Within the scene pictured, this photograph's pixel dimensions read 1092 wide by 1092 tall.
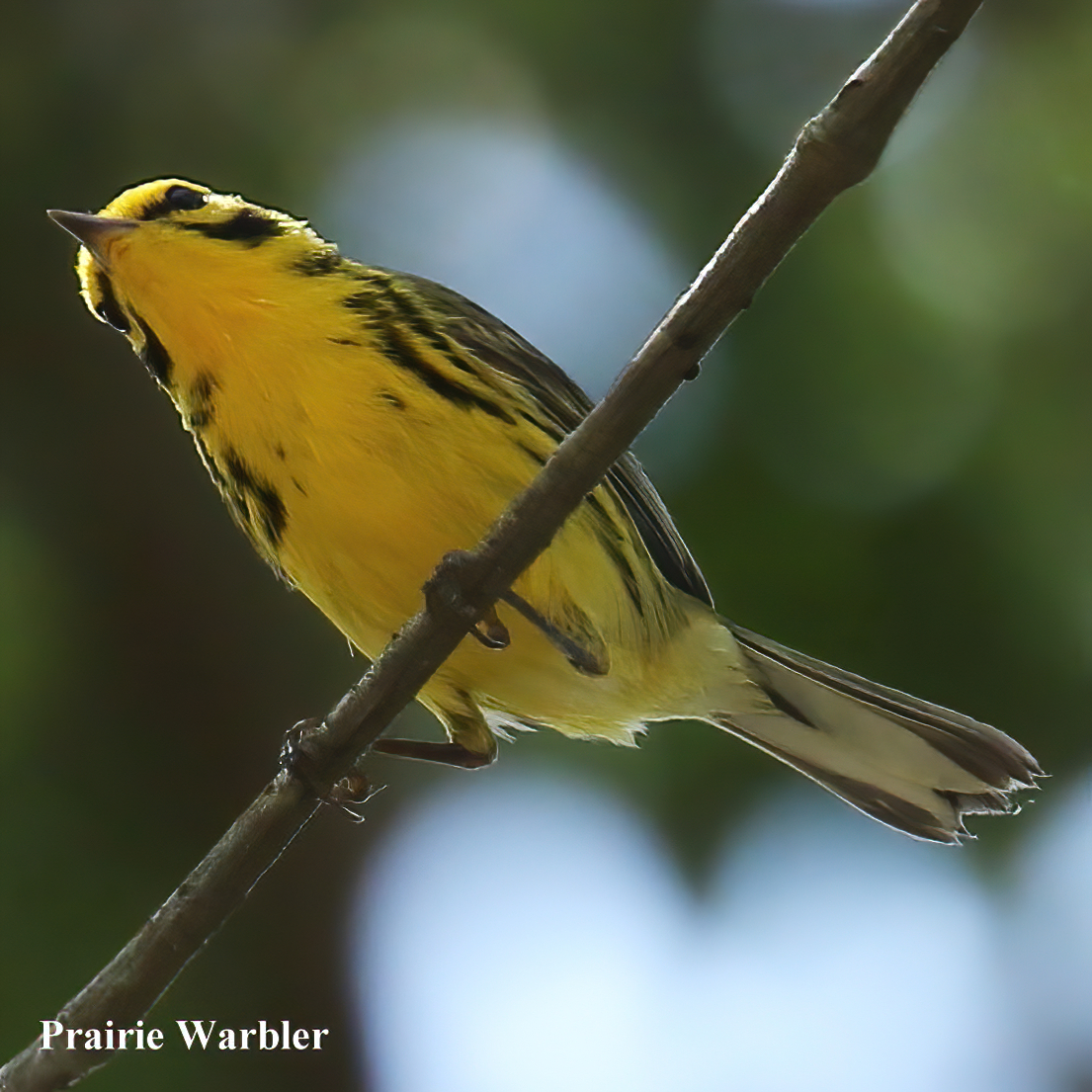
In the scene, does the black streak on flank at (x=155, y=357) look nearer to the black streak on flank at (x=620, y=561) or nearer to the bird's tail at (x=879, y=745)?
the black streak on flank at (x=620, y=561)

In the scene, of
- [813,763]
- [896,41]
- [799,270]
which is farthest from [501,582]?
[799,270]

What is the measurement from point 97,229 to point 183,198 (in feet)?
0.98

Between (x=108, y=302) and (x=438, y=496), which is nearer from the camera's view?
(x=438, y=496)

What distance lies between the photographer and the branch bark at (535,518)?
1.91 meters

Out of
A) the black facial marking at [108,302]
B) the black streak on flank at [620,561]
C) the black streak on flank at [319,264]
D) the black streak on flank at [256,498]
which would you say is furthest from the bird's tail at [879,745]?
the black facial marking at [108,302]

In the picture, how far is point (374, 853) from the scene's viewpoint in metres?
4.48

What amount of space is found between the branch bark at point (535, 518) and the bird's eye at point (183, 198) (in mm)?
1492

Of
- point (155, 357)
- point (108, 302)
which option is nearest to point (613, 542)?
point (155, 357)

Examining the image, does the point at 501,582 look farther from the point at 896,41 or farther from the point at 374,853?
the point at 374,853

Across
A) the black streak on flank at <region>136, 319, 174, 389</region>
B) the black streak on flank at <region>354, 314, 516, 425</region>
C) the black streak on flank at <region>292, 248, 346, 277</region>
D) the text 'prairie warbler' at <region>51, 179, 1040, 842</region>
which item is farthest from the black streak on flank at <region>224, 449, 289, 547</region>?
the black streak on flank at <region>292, 248, 346, 277</region>

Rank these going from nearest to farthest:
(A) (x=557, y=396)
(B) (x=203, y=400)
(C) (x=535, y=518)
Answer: (C) (x=535, y=518) < (B) (x=203, y=400) < (A) (x=557, y=396)

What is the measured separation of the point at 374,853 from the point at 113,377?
1.68 metres

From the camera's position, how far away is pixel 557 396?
3611 millimetres

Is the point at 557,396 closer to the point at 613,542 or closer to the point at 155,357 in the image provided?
the point at 613,542
